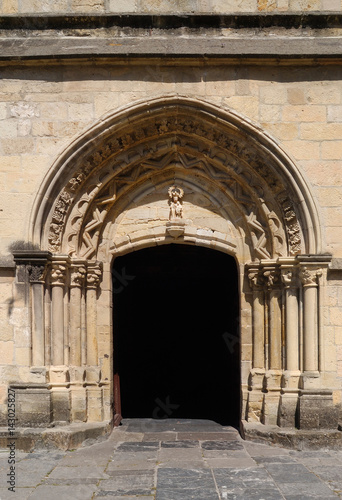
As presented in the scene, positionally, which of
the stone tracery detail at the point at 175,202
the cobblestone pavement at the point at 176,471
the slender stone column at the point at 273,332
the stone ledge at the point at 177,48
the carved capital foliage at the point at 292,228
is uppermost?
the stone ledge at the point at 177,48

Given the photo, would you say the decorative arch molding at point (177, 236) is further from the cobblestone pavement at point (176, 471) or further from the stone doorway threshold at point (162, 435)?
the cobblestone pavement at point (176, 471)

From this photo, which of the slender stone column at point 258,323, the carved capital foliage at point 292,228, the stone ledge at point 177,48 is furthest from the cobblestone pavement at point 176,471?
the stone ledge at point 177,48

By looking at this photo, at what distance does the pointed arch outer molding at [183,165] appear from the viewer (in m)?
6.69

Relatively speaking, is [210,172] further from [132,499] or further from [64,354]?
[132,499]

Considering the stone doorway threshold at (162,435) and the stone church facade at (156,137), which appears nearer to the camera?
the stone doorway threshold at (162,435)

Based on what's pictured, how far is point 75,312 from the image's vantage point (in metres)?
6.96

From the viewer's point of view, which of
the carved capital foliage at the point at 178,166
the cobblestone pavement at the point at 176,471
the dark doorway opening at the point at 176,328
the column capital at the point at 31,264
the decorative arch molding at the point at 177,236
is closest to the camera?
the cobblestone pavement at the point at 176,471

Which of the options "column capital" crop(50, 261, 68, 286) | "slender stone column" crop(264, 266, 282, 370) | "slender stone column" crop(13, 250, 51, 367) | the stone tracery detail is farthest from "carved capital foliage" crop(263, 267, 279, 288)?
"slender stone column" crop(13, 250, 51, 367)

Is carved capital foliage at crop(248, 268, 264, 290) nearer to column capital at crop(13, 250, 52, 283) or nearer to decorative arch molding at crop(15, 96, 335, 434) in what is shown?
decorative arch molding at crop(15, 96, 335, 434)

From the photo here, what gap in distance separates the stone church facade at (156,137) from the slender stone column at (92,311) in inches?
1.1

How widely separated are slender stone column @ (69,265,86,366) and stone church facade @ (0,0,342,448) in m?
0.01

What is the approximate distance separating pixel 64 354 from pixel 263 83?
12.8 ft

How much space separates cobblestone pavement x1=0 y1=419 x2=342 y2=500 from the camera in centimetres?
475

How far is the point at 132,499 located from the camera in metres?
4.61
